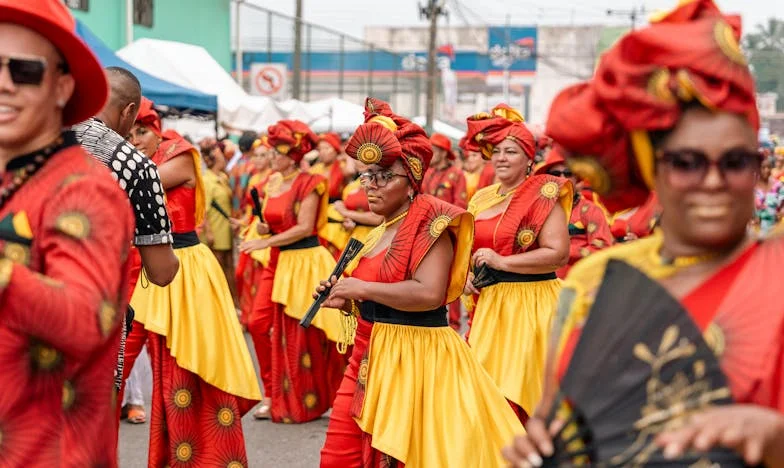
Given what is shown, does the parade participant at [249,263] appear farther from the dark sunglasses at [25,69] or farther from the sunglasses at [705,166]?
the sunglasses at [705,166]

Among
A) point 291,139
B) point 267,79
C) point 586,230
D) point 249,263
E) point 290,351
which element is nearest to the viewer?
point 586,230

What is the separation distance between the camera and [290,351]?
30.4ft

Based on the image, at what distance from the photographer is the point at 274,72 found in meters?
22.9

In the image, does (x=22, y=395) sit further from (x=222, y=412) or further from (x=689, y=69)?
(x=222, y=412)

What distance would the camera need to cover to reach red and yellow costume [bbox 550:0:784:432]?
2381 mm

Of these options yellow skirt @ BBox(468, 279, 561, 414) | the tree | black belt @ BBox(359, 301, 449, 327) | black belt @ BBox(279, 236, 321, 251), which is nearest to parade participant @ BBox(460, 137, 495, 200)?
black belt @ BBox(279, 236, 321, 251)

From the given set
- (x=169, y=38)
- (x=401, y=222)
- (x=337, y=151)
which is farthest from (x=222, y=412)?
(x=169, y=38)

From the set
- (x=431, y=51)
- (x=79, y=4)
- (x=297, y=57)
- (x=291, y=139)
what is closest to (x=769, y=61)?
(x=431, y=51)

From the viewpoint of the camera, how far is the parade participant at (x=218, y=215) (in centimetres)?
1382

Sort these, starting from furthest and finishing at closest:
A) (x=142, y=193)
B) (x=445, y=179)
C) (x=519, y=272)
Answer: (x=445, y=179), (x=519, y=272), (x=142, y=193)

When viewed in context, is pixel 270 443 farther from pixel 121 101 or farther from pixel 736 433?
pixel 736 433

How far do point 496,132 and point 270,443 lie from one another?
2.55 meters

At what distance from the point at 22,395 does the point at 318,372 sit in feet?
21.1

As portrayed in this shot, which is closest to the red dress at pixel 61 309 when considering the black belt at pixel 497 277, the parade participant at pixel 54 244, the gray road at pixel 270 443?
the parade participant at pixel 54 244
